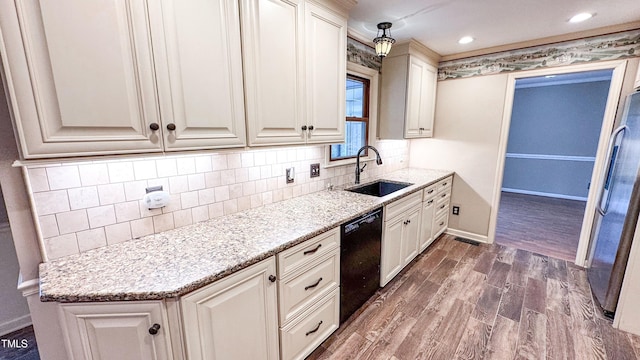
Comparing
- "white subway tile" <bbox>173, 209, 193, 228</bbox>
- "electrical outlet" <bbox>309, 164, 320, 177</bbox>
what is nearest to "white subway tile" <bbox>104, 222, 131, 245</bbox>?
"white subway tile" <bbox>173, 209, 193, 228</bbox>

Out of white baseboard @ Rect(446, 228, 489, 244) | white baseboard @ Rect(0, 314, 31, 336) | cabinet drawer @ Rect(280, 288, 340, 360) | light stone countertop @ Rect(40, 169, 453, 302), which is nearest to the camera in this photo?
light stone countertop @ Rect(40, 169, 453, 302)

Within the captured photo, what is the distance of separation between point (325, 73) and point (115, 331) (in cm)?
176

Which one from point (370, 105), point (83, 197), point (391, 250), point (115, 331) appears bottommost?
point (391, 250)

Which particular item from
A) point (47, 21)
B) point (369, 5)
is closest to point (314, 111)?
point (369, 5)

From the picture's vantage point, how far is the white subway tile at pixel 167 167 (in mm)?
1372

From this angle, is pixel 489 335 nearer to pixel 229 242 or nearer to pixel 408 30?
pixel 229 242

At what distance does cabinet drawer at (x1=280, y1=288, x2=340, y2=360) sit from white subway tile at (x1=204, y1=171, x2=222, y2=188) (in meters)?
0.94

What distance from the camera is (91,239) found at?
1.19 metres

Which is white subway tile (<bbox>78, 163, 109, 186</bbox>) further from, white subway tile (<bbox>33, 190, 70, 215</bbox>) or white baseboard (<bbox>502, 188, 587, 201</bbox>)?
white baseboard (<bbox>502, 188, 587, 201</bbox>)

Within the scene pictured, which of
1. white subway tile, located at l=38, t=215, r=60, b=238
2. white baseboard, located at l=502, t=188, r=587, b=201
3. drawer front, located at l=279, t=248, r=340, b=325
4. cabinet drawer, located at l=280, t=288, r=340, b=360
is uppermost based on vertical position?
white subway tile, located at l=38, t=215, r=60, b=238

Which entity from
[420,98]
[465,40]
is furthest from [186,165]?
[465,40]

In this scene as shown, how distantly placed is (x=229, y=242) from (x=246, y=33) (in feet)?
3.54

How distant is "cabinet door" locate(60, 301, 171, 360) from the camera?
927 millimetres

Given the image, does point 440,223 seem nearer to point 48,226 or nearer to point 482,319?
point 482,319
